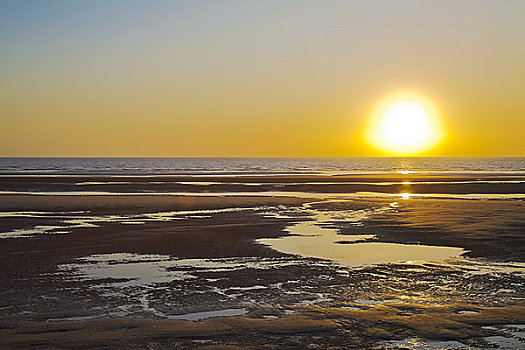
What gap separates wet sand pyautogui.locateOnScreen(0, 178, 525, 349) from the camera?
30.7 ft

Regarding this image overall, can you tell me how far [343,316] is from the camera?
10414 millimetres

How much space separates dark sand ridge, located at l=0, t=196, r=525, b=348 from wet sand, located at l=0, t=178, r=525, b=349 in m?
0.04

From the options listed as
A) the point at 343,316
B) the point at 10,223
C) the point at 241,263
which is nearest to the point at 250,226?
the point at 241,263

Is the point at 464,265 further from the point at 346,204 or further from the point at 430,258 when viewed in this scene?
the point at 346,204

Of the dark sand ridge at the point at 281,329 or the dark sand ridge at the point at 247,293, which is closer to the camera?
the dark sand ridge at the point at 281,329

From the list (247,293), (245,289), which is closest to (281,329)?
(247,293)

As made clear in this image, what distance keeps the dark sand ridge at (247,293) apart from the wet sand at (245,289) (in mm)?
35

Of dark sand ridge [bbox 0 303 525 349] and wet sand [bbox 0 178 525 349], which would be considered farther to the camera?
wet sand [bbox 0 178 525 349]

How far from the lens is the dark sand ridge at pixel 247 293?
932 cm

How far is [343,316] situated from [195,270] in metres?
5.69

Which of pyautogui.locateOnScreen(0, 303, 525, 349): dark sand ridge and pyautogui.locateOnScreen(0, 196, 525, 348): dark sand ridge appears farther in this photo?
pyautogui.locateOnScreen(0, 196, 525, 348): dark sand ridge

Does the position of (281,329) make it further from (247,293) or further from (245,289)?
(245,289)

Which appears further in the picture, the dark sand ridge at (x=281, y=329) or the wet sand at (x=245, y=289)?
the wet sand at (x=245, y=289)

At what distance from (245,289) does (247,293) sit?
1.24ft
